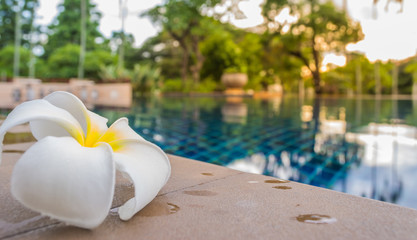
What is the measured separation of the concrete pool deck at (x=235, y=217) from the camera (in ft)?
3.74

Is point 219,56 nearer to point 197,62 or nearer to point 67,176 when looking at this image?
point 197,62

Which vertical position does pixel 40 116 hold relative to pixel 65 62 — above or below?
below

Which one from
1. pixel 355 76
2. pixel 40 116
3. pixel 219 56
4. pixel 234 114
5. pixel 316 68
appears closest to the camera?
pixel 40 116

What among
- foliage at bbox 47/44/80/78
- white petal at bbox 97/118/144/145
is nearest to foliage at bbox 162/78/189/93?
foliage at bbox 47/44/80/78

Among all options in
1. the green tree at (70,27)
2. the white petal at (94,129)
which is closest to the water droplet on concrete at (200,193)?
the white petal at (94,129)

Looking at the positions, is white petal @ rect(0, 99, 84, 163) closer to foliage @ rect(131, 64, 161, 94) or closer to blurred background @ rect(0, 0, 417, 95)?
blurred background @ rect(0, 0, 417, 95)

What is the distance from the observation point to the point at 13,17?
87.5 feet

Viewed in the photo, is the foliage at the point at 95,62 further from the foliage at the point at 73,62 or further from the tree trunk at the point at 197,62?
the tree trunk at the point at 197,62

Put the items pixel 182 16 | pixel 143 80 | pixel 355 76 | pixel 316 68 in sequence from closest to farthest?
1. pixel 143 80
2. pixel 182 16
3. pixel 316 68
4. pixel 355 76

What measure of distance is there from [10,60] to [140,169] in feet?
→ 94.9

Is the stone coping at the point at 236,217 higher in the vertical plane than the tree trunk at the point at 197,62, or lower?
lower

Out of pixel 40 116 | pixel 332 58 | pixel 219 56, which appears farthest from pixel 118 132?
pixel 332 58

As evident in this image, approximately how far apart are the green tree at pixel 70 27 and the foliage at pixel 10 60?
1618 millimetres

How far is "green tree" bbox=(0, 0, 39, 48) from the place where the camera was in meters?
26.0
